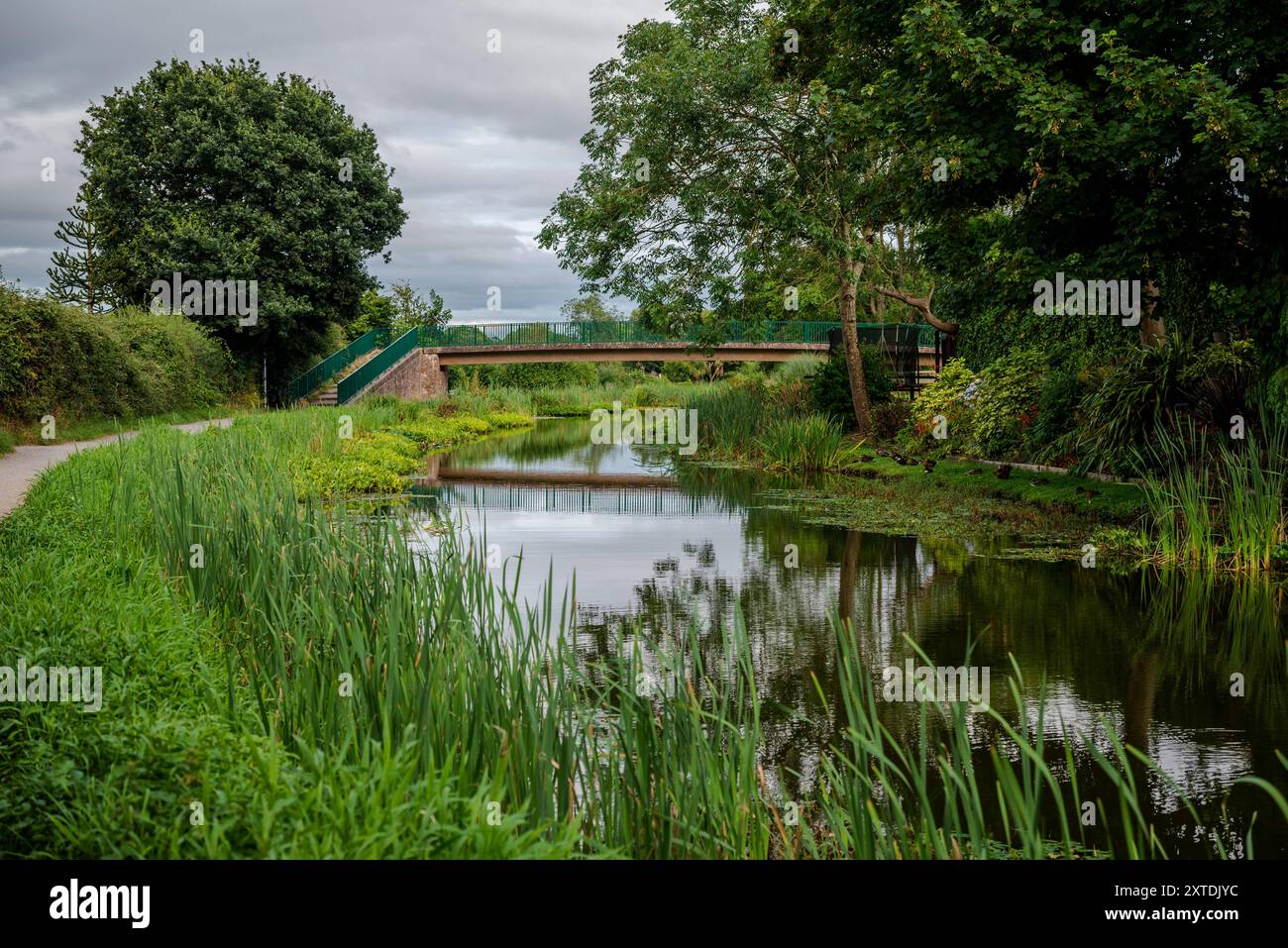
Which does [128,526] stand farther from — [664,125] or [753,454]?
[753,454]

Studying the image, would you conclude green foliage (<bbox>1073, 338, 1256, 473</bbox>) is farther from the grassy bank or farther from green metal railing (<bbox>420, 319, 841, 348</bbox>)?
green metal railing (<bbox>420, 319, 841, 348</bbox>)

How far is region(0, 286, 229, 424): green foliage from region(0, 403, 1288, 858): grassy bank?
13658mm

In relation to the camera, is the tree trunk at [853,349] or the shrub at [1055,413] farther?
the tree trunk at [853,349]

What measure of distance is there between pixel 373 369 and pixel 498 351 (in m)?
7.25

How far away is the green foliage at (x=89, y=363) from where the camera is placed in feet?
59.4

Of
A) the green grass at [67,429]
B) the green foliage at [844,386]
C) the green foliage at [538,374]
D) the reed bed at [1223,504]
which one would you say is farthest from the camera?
the green foliage at [538,374]

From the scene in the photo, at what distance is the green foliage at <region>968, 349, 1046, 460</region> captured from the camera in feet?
54.8

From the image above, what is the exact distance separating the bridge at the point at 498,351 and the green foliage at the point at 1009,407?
14906 mm

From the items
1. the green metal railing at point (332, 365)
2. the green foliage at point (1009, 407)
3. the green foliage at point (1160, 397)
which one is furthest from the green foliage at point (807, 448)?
the green metal railing at point (332, 365)

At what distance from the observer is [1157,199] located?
952cm

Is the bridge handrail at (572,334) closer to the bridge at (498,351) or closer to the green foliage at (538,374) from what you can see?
the bridge at (498,351)

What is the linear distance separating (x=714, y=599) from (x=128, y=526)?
432cm

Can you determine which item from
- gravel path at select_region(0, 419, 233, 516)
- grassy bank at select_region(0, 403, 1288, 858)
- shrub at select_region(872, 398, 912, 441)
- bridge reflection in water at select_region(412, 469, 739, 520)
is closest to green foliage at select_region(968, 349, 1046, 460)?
shrub at select_region(872, 398, 912, 441)
